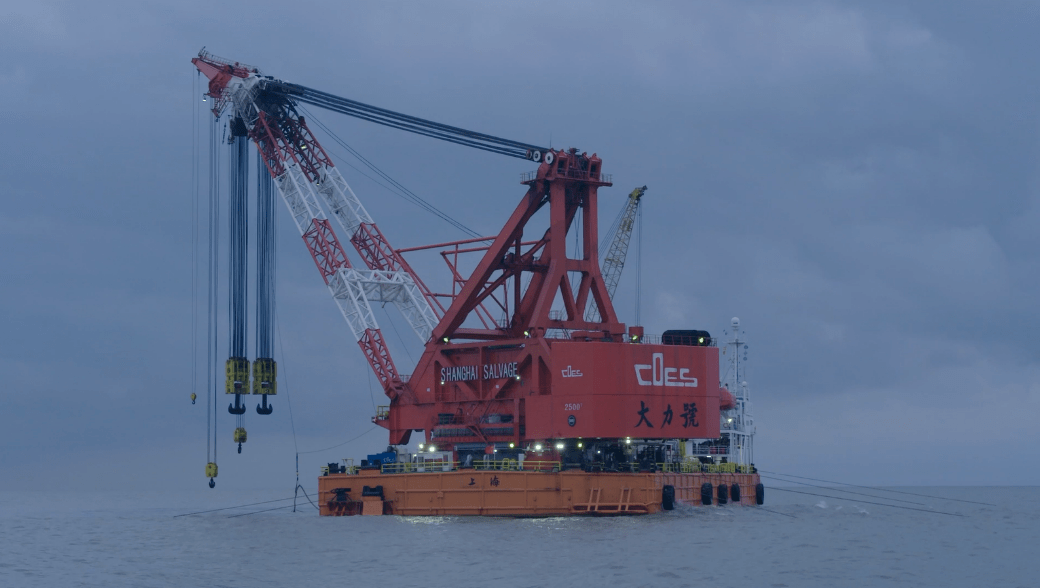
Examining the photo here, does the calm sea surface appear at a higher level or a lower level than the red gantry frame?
lower

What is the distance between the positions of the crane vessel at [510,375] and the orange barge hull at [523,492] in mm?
75

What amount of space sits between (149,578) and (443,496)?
22.4 metres

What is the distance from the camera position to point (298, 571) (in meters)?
50.6

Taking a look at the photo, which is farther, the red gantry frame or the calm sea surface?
the red gantry frame

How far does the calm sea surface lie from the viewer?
158 ft

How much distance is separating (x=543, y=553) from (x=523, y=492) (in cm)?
1362

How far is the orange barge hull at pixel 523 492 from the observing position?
66.5 m

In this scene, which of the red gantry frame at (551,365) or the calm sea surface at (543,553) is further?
the red gantry frame at (551,365)

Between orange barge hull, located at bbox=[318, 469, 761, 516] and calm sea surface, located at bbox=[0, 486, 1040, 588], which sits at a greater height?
orange barge hull, located at bbox=[318, 469, 761, 516]

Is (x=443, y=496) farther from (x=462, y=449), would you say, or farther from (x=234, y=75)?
(x=234, y=75)

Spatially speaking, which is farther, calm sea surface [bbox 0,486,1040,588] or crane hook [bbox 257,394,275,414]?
crane hook [bbox 257,394,275,414]

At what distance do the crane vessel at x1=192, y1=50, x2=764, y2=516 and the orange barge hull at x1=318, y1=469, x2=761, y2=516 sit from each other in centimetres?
8

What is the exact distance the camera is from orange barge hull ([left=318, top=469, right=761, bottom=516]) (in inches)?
2618

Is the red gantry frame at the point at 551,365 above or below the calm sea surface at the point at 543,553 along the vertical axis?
above
